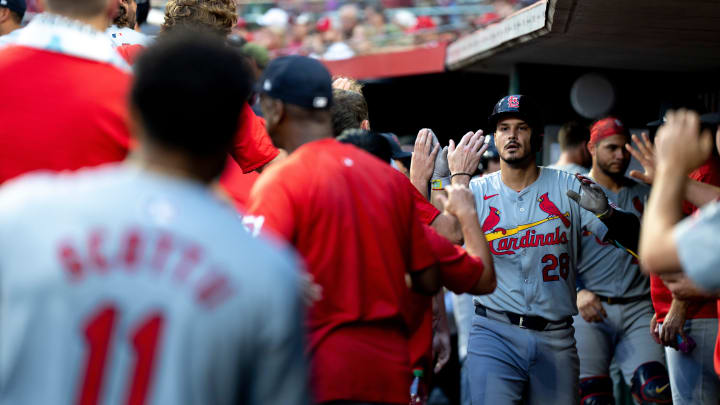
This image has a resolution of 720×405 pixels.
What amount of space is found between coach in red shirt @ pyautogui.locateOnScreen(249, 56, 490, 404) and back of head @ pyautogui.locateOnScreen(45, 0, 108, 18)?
0.59m

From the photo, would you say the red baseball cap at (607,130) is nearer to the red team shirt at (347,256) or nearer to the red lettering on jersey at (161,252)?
the red team shirt at (347,256)

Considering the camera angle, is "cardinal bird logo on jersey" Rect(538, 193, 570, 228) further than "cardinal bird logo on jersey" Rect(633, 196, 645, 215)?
No

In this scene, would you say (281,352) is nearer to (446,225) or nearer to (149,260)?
(149,260)

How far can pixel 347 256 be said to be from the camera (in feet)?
9.03

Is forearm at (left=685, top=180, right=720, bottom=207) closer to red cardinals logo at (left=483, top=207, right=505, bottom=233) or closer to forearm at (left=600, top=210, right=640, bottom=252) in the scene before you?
forearm at (left=600, top=210, right=640, bottom=252)

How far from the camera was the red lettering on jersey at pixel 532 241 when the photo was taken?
525cm

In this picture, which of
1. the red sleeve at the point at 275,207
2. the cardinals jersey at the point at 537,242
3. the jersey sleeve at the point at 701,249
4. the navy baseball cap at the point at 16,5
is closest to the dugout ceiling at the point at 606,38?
the cardinals jersey at the point at 537,242

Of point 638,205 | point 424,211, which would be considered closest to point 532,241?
point 638,205

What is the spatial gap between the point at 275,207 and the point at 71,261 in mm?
1139

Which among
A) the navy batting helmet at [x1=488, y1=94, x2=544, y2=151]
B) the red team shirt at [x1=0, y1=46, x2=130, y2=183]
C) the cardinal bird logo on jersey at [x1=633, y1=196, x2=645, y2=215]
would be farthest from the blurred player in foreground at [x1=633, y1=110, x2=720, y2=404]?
the cardinal bird logo on jersey at [x1=633, y1=196, x2=645, y2=215]

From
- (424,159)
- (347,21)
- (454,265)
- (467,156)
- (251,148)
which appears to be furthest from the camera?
(347,21)

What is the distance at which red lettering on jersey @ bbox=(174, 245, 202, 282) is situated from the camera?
5.30 feet

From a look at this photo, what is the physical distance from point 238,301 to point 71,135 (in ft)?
3.70

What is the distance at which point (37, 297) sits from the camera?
1583 millimetres
